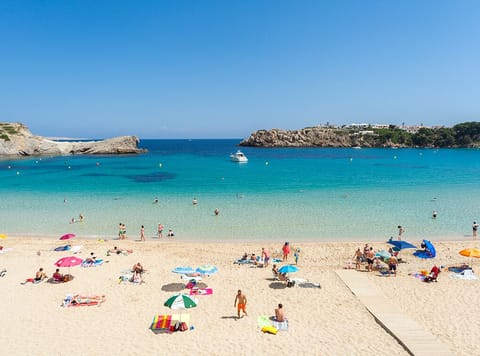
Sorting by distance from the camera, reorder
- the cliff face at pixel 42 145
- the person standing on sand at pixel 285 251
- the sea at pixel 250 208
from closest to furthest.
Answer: the person standing on sand at pixel 285 251 < the sea at pixel 250 208 < the cliff face at pixel 42 145

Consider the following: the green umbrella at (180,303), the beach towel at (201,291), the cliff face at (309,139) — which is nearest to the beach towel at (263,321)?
the green umbrella at (180,303)

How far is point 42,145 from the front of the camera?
99250 mm

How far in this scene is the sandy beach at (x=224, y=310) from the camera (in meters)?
9.74

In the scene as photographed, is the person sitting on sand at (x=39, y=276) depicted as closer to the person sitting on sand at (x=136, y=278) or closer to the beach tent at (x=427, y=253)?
the person sitting on sand at (x=136, y=278)

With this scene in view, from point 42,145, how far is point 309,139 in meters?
102

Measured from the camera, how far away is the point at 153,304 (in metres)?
12.5

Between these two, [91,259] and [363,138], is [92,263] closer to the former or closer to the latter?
[91,259]

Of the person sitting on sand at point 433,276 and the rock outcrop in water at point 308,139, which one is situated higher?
the rock outcrop in water at point 308,139

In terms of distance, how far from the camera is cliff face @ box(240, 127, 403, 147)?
143500 mm

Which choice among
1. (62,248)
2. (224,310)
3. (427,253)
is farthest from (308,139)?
(224,310)

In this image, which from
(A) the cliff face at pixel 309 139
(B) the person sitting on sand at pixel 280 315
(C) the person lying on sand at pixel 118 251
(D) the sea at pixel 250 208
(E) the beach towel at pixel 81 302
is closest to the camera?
(B) the person sitting on sand at pixel 280 315

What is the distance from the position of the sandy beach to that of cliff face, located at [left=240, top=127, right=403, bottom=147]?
127 meters

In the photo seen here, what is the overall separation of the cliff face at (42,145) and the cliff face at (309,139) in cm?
5821

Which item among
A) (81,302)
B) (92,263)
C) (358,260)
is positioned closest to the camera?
(81,302)
